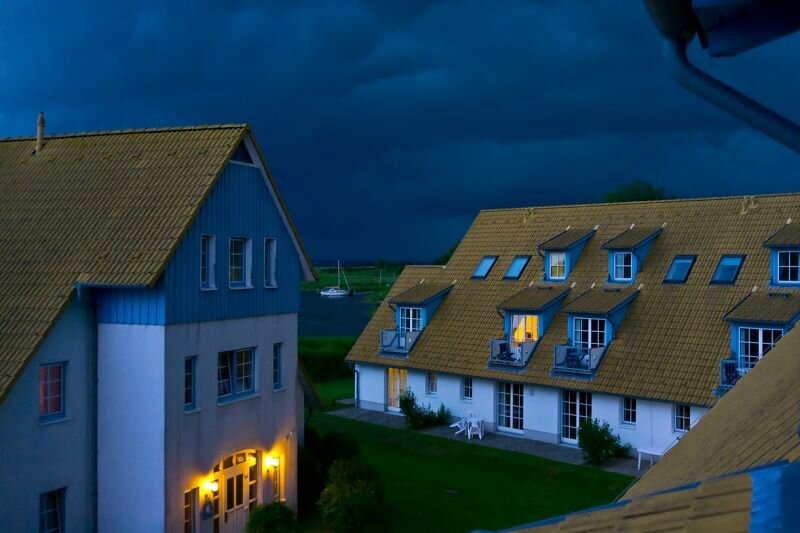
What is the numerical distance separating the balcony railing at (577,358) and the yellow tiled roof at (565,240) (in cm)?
482

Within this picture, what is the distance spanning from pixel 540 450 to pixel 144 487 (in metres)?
16.7

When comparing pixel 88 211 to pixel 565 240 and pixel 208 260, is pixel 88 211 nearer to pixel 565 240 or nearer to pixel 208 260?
pixel 208 260

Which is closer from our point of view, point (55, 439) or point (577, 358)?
point (55, 439)

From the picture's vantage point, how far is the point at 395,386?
119 feet

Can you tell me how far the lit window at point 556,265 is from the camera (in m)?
33.4

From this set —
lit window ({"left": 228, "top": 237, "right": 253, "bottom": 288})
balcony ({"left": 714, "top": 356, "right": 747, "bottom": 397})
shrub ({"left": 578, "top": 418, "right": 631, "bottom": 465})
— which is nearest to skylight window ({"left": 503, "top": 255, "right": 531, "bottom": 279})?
shrub ({"left": 578, "top": 418, "right": 631, "bottom": 465})

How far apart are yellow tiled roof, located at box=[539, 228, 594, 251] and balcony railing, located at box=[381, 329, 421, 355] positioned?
7.10 meters

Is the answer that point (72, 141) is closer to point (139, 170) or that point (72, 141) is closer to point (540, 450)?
point (139, 170)

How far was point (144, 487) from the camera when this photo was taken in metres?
17.0

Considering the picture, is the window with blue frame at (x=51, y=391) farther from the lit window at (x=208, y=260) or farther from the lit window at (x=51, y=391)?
the lit window at (x=208, y=260)

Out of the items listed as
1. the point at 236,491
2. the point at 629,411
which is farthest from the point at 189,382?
the point at 629,411

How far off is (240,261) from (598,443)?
1500cm

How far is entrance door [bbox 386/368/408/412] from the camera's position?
3600cm

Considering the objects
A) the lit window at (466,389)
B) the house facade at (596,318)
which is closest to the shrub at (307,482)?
the house facade at (596,318)
